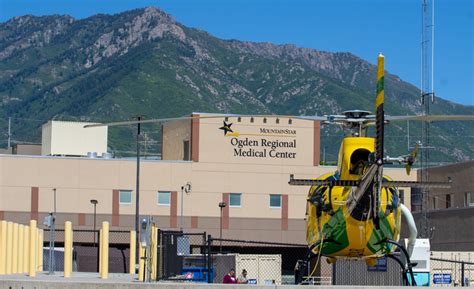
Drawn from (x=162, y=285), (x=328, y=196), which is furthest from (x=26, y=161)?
(x=162, y=285)

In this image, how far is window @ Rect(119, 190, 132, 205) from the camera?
82875 mm

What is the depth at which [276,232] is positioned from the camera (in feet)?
282

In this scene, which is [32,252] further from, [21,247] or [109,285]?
[109,285]

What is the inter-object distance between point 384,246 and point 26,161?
55.3 m

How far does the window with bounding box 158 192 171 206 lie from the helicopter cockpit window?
5662cm

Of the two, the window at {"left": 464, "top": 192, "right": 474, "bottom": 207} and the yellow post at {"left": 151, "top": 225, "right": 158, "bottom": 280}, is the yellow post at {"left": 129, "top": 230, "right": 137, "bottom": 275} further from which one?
the window at {"left": 464, "top": 192, "right": 474, "bottom": 207}

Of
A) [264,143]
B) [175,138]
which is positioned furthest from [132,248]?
[175,138]

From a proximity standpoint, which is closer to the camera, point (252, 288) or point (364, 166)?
point (252, 288)

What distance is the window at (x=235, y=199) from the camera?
3344 inches

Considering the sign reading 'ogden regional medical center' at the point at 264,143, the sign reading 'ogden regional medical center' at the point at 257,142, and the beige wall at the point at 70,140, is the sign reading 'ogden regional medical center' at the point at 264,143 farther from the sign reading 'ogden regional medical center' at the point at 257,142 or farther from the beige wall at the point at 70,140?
the beige wall at the point at 70,140

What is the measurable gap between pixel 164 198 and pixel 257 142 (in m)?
8.25

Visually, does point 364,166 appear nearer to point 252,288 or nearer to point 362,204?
point 362,204

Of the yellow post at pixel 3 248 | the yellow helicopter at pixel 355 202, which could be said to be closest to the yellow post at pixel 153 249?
the yellow helicopter at pixel 355 202

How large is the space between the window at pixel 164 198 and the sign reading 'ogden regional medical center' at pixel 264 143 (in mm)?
5918
